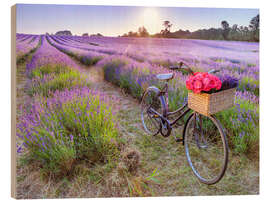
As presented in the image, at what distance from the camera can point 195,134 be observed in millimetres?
2326

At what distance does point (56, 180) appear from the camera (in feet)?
7.23

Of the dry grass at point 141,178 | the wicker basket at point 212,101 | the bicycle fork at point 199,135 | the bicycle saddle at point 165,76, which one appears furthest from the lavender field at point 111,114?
the wicker basket at point 212,101

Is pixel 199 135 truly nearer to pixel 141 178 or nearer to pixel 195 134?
pixel 195 134

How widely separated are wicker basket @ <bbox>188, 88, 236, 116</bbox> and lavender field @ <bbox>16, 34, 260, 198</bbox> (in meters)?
0.61

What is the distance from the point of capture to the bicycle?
91.9 inches

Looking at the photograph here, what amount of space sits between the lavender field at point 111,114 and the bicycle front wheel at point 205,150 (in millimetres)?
101

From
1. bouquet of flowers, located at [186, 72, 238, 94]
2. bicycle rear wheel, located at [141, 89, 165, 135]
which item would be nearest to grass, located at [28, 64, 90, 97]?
bicycle rear wheel, located at [141, 89, 165, 135]

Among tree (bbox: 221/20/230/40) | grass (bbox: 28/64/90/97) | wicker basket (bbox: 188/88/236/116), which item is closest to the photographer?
wicker basket (bbox: 188/88/236/116)

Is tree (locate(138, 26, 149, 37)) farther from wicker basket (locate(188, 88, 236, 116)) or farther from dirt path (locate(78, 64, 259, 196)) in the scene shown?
wicker basket (locate(188, 88, 236, 116))

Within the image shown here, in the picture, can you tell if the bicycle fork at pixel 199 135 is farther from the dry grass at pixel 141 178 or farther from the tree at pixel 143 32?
the tree at pixel 143 32

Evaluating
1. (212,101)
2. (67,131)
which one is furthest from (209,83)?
(67,131)

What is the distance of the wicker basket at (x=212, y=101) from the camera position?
74.4 inches

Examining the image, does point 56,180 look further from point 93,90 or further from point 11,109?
point 93,90
